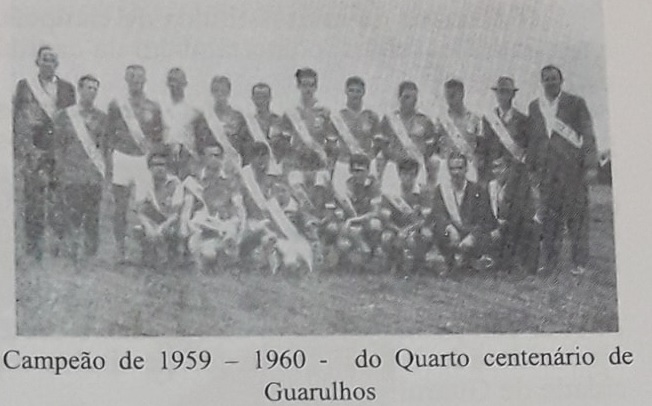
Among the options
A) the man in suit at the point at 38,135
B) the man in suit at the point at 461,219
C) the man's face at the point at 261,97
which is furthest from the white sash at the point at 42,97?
the man in suit at the point at 461,219

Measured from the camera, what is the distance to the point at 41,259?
0.46 meters

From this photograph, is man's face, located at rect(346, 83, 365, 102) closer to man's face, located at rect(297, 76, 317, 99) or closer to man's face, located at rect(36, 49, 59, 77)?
man's face, located at rect(297, 76, 317, 99)

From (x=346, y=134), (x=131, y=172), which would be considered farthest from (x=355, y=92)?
(x=131, y=172)

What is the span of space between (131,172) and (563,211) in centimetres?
23

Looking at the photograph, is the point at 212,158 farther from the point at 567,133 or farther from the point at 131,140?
the point at 567,133

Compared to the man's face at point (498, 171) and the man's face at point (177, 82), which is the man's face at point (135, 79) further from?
the man's face at point (498, 171)

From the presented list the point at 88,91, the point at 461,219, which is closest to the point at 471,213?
the point at 461,219

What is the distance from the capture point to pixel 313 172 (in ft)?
1.55

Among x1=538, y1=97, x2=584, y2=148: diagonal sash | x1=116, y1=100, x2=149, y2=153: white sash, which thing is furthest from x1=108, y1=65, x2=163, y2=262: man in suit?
x1=538, y1=97, x2=584, y2=148: diagonal sash

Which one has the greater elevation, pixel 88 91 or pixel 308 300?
pixel 88 91

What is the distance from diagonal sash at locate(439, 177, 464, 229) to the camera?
1.56 ft

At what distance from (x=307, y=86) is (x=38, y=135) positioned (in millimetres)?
140

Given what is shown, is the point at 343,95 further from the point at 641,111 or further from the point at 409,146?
the point at 641,111

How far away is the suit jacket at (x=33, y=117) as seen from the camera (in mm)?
463
